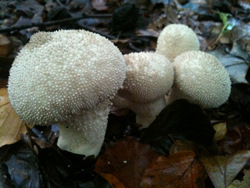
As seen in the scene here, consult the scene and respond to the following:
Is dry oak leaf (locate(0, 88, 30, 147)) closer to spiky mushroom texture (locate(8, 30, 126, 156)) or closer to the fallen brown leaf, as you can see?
spiky mushroom texture (locate(8, 30, 126, 156))

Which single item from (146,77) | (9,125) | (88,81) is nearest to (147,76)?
(146,77)

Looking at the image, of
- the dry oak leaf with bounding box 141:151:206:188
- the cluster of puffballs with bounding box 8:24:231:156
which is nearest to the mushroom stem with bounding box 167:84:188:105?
the cluster of puffballs with bounding box 8:24:231:156

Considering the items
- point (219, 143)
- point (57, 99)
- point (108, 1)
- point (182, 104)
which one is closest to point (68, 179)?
point (57, 99)

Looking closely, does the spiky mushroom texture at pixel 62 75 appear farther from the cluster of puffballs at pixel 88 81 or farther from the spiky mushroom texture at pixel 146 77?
the spiky mushroom texture at pixel 146 77

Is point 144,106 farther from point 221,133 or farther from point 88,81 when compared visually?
point 88,81

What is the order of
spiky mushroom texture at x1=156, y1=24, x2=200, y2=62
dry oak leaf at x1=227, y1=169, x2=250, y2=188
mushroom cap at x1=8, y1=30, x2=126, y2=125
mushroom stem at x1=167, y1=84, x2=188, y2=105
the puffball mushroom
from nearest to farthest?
mushroom cap at x1=8, y1=30, x2=126, y2=125 → dry oak leaf at x1=227, y1=169, x2=250, y2=188 → the puffball mushroom → mushroom stem at x1=167, y1=84, x2=188, y2=105 → spiky mushroom texture at x1=156, y1=24, x2=200, y2=62

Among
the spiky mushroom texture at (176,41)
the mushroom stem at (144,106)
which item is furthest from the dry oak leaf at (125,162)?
the spiky mushroom texture at (176,41)

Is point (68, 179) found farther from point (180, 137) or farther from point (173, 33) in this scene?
point (173, 33)
